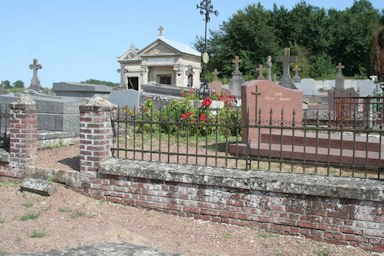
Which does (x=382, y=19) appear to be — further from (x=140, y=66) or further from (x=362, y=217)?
(x=362, y=217)

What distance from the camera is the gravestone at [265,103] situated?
7.73 m

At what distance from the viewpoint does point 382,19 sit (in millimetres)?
44531

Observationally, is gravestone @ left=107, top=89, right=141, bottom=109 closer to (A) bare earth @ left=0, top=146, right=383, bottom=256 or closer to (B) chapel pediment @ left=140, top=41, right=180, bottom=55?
(A) bare earth @ left=0, top=146, right=383, bottom=256

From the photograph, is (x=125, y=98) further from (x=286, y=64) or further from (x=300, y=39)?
(x=300, y=39)

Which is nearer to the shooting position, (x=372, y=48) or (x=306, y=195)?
(x=306, y=195)

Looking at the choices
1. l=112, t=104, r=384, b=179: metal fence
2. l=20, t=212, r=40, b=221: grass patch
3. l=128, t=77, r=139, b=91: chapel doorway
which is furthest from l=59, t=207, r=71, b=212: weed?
l=128, t=77, r=139, b=91: chapel doorway

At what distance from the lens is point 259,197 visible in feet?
15.3

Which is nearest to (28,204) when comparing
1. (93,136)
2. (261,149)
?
(93,136)

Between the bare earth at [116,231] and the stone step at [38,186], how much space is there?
84mm

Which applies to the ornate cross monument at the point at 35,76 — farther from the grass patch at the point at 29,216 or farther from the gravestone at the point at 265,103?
the grass patch at the point at 29,216

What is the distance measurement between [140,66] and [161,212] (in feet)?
82.7

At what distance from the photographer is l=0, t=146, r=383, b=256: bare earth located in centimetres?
419

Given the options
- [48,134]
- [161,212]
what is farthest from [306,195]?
[48,134]

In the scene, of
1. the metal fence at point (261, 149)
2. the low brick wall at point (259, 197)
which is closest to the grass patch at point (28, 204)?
the low brick wall at point (259, 197)
